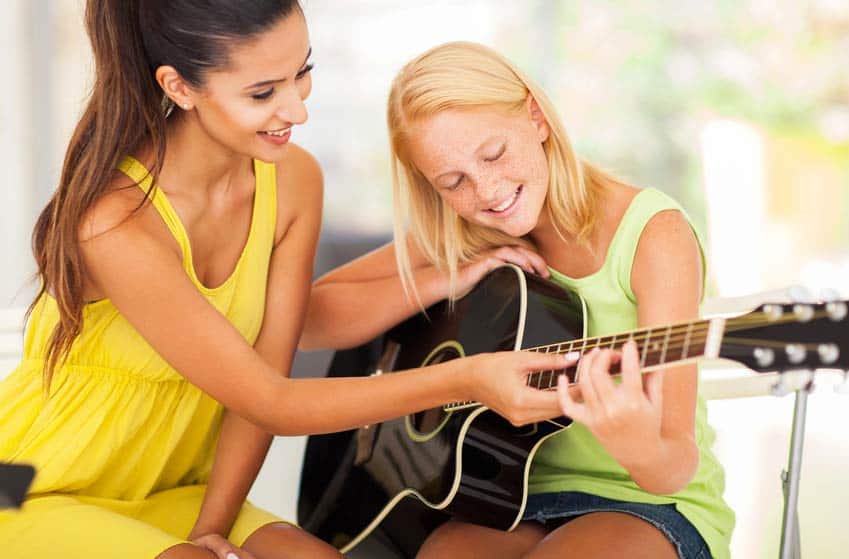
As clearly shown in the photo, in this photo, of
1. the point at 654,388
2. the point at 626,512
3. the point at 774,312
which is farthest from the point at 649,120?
the point at 774,312

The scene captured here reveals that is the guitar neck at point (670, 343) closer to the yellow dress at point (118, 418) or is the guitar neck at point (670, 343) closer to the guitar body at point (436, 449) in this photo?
the guitar body at point (436, 449)

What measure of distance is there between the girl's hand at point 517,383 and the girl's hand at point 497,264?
297mm

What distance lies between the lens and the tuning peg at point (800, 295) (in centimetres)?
109

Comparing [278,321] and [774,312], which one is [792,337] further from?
[278,321]

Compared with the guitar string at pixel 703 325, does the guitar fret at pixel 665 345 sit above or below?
below

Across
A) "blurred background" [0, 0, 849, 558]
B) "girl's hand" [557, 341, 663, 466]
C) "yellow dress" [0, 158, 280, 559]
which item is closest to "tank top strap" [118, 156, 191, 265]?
"yellow dress" [0, 158, 280, 559]

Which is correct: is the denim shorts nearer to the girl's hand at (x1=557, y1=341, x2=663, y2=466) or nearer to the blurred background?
the girl's hand at (x1=557, y1=341, x2=663, y2=466)

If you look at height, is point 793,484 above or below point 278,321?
below

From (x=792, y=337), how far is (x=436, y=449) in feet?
2.42

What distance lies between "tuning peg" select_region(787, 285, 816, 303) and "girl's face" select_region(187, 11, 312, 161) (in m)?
0.69

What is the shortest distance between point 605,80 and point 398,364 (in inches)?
127

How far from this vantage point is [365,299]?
192cm

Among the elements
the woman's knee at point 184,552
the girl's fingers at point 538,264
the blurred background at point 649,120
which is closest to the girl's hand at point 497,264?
the girl's fingers at point 538,264

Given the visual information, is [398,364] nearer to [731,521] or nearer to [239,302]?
[239,302]
